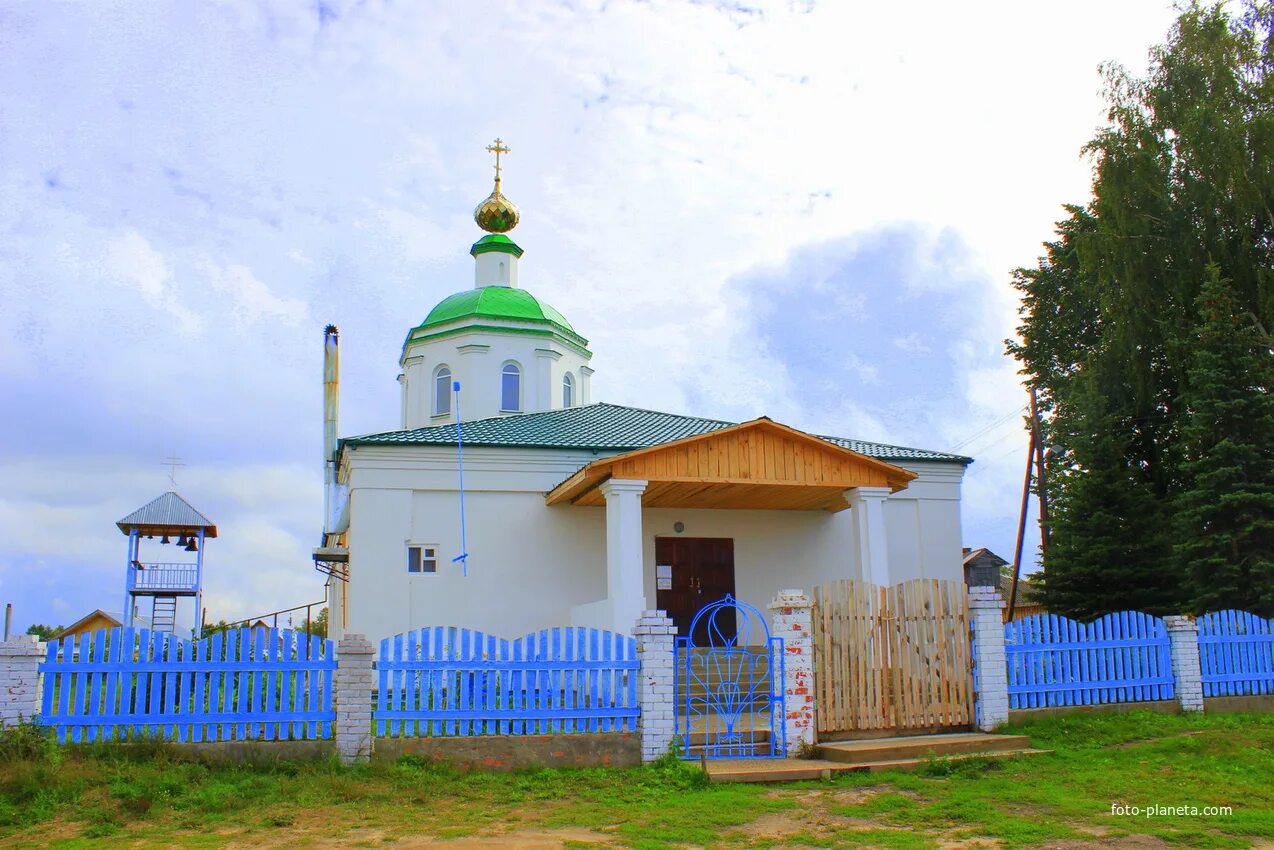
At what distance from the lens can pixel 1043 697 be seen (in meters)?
13.3

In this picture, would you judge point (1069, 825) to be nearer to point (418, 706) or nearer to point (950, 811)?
point (950, 811)

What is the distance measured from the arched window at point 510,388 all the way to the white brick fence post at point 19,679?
46.9 feet

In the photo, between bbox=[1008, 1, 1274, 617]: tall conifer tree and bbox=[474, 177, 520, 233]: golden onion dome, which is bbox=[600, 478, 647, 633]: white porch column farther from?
bbox=[474, 177, 520, 233]: golden onion dome

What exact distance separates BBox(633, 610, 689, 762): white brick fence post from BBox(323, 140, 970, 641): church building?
4147 millimetres

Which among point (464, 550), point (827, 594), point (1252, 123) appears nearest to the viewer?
point (827, 594)

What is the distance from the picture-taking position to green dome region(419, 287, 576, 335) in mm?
24766

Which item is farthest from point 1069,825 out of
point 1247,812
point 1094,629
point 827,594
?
point 1094,629

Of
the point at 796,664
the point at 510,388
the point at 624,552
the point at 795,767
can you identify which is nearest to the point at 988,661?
the point at 796,664

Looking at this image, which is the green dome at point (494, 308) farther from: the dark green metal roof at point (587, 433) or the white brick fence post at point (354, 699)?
the white brick fence post at point (354, 699)

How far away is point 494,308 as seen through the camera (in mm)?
24906

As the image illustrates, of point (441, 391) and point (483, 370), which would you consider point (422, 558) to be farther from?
point (441, 391)

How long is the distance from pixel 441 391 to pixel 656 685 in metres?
14.5

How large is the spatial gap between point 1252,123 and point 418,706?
18.3 m

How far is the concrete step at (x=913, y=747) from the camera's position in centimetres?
1099
